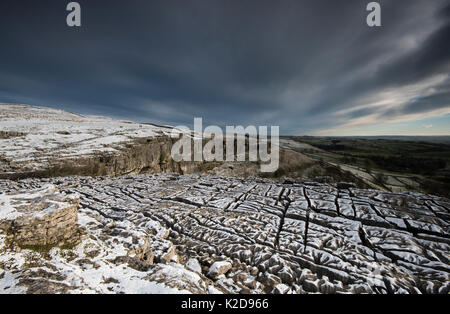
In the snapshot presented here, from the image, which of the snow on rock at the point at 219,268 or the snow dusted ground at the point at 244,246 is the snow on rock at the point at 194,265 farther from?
the snow on rock at the point at 219,268

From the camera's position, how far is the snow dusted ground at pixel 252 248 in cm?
526

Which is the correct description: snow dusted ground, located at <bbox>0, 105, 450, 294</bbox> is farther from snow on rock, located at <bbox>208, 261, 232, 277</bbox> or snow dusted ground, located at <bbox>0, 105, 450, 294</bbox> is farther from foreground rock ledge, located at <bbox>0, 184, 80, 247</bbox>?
foreground rock ledge, located at <bbox>0, 184, 80, 247</bbox>

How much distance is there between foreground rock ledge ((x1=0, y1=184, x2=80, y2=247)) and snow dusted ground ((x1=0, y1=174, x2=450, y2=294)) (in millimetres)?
589

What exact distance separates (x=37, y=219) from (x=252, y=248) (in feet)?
30.1

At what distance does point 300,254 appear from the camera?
794 cm

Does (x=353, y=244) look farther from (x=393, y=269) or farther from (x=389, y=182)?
(x=389, y=182)

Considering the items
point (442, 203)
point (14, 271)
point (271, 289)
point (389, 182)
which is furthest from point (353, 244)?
point (389, 182)

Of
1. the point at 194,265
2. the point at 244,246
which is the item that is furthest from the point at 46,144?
the point at 244,246

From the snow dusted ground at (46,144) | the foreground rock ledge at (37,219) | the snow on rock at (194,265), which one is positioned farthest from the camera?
the snow dusted ground at (46,144)

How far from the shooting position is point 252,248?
27.3 feet

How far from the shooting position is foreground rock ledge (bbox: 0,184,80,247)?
5938 millimetres

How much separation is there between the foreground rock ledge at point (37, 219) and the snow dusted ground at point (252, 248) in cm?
59

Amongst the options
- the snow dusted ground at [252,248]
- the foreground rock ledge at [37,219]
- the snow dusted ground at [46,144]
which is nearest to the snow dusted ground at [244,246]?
the snow dusted ground at [252,248]

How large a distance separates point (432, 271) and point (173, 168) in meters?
39.7
